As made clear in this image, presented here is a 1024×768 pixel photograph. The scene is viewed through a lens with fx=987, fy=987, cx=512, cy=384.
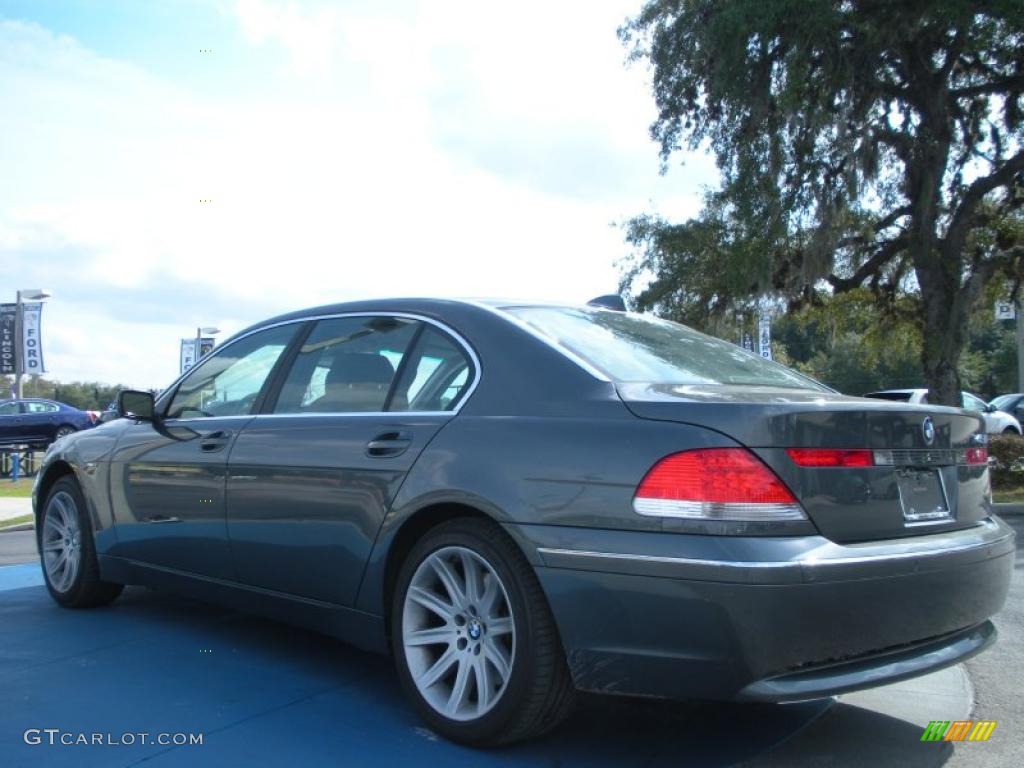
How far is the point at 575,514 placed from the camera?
308 cm

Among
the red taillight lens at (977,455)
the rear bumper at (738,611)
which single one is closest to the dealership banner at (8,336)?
the rear bumper at (738,611)

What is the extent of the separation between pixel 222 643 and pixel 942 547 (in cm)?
321

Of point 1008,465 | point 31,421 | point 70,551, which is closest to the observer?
point 70,551

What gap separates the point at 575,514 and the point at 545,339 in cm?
81

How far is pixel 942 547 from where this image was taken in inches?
128

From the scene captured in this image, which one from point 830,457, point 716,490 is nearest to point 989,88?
point 830,457

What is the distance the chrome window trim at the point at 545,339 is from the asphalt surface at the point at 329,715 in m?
1.29

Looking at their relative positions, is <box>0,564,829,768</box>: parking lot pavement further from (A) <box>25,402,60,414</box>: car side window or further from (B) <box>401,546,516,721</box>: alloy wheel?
(A) <box>25,402,60,414</box>: car side window

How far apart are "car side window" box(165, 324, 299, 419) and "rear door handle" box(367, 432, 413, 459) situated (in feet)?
3.34

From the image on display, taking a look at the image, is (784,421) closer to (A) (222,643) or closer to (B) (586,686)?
(B) (586,686)

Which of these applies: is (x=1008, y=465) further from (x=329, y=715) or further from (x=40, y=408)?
(x=40, y=408)

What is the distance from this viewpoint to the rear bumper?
9.23ft

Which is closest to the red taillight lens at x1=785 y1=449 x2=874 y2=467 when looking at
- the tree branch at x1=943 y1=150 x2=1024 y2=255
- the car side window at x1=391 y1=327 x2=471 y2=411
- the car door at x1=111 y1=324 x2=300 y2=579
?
the car side window at x1=391 y1=327 x2=471 y2=411

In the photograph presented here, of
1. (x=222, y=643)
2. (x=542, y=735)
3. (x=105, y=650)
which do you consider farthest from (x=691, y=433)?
(x=105, y=650)
